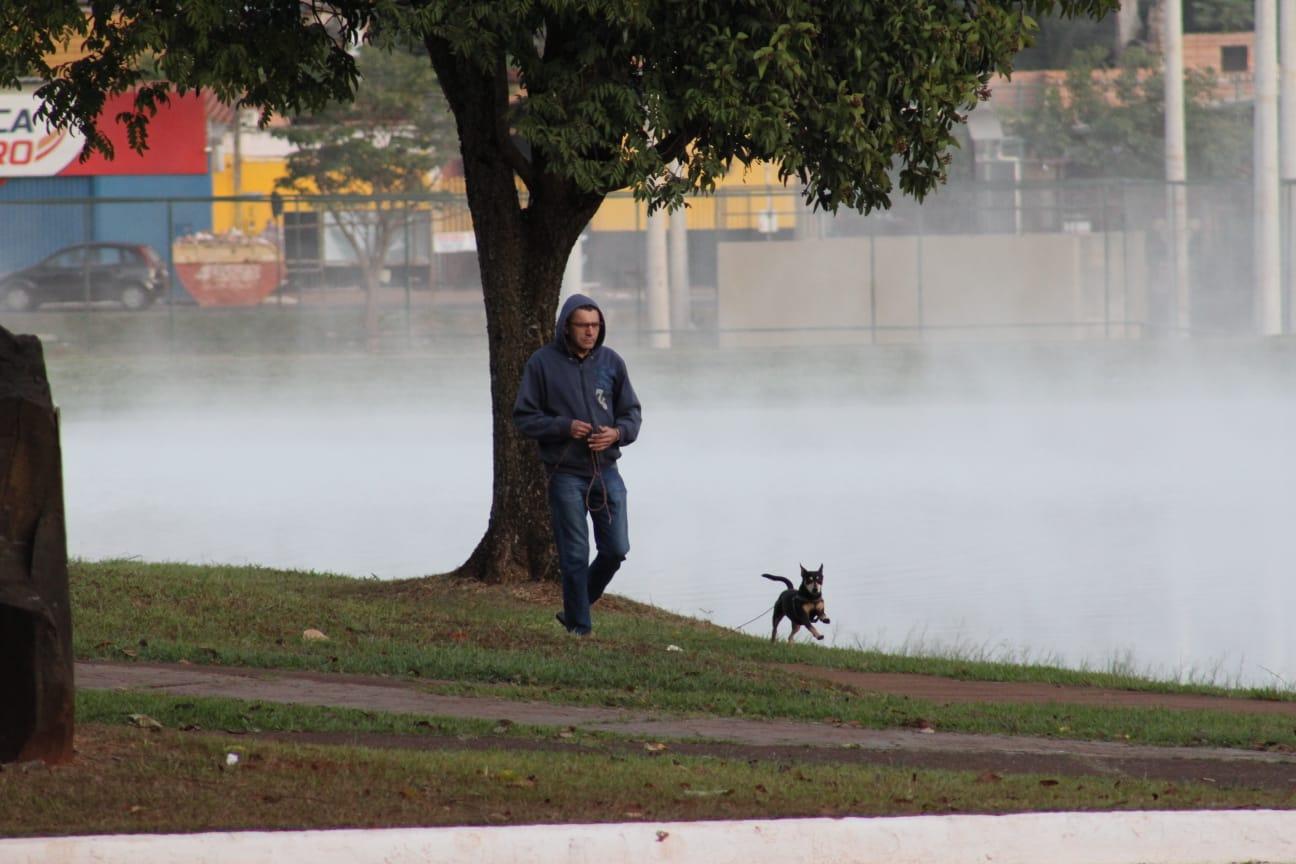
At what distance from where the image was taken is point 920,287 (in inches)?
1454

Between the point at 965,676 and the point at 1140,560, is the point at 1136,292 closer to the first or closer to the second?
the point at 1140,560

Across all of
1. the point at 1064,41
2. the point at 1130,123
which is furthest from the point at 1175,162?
the point at 1064,41

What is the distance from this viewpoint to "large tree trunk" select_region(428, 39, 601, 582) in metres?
12.5

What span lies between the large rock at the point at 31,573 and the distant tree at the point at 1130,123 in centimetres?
4826

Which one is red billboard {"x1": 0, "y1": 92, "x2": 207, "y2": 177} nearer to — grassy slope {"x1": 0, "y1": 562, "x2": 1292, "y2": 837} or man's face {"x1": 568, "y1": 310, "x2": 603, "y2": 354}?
grassy slope {"x1": 0, "y1": 562, "x2": 1292, "y2": 837}

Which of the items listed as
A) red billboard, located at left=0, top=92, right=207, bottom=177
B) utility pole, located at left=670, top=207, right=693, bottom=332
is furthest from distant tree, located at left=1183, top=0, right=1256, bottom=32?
red billboard, located at left=0, top=92, right=207, bottom=177

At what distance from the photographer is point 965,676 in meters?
10.0

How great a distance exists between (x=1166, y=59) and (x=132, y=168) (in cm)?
2235

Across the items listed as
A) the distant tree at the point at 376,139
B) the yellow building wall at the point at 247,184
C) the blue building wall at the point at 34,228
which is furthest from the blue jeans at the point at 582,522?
the yellow building wall at the point at 247,184

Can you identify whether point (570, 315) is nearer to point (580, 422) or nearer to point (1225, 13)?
point (580, 422)

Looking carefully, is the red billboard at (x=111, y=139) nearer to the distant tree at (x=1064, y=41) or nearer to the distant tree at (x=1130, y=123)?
the distant tree at (x=1130, y=123)

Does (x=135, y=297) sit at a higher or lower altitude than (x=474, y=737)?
higher

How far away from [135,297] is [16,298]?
2520 mm

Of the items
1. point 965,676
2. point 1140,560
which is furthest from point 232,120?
point 965,676
